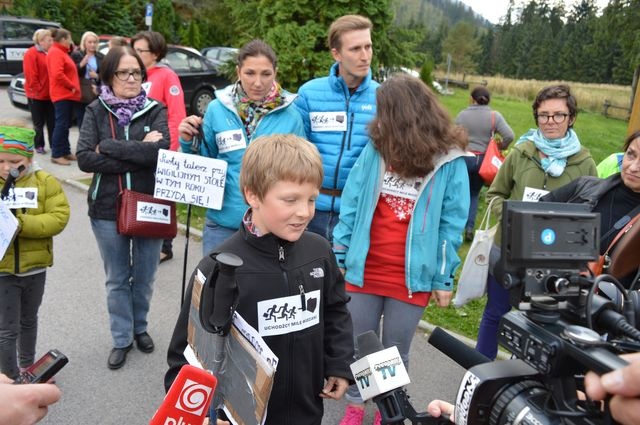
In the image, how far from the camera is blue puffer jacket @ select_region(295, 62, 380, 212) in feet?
11.6

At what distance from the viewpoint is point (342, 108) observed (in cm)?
356

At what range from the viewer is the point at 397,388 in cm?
168

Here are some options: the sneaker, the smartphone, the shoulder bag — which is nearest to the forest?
the shoulder bag

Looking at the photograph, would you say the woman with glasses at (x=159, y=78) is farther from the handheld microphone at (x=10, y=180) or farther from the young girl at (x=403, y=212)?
the young girl at (x=403, y=212)

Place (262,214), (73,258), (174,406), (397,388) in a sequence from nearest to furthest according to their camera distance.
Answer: (174,406)
(397,388)
(262,214)
(73,258)

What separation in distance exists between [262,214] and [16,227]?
167 cm

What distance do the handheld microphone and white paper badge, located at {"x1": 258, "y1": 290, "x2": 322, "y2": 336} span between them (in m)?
1.78

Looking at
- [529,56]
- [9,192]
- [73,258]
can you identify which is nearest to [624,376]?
[9,192]

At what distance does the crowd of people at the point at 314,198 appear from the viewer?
6.52ft

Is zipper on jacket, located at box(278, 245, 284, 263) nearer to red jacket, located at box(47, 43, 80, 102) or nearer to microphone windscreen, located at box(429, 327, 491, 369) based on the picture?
microphone windscreen, located at box(429, 327, 491, 369)

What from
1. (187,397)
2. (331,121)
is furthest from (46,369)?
(331,121)

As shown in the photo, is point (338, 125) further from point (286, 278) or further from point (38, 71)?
point (38, 71)

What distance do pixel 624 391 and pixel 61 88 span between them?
935 centimetres

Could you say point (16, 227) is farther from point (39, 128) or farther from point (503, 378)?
point (39, 128)
